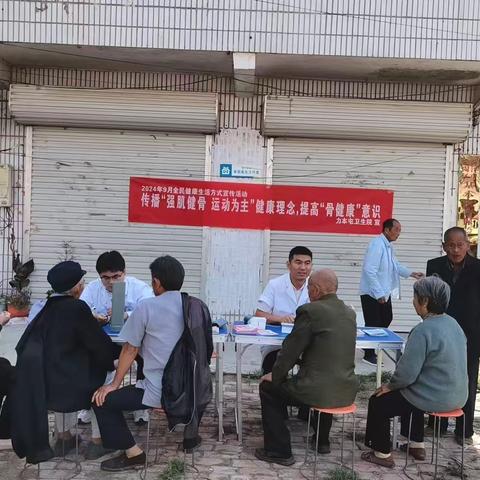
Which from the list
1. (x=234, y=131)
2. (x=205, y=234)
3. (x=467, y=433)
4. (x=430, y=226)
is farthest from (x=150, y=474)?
(x=430, y=226)

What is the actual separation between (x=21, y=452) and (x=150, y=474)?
0.81 meters

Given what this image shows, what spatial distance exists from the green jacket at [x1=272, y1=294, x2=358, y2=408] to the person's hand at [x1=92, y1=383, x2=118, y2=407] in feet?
3.70

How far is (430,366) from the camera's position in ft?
11.0

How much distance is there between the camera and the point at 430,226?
7801 millimetres

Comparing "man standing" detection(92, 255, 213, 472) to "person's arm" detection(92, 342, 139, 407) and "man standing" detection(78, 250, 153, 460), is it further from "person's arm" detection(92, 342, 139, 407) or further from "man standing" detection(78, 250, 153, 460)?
"man standing" detection(78, 250, 153, 460)

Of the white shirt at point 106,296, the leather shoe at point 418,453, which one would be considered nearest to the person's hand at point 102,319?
the white shirt at point 106,296

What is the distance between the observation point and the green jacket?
131 inches

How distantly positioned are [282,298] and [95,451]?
196 centimetres

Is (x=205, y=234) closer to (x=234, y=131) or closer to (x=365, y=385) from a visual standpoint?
(x=234, y=131)

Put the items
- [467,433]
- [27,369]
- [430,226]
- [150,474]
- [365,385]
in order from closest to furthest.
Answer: [27,369] < [150,474] < [467,433] < [365,385] < [430,226]

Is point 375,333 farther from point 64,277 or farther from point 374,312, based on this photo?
point 64,277

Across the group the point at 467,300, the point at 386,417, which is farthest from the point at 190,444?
the point at 467,300

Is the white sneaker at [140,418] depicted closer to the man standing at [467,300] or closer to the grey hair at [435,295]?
the grey hair at [435,295]

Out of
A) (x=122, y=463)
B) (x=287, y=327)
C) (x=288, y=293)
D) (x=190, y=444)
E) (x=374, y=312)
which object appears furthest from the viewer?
(x=374, y=312)
